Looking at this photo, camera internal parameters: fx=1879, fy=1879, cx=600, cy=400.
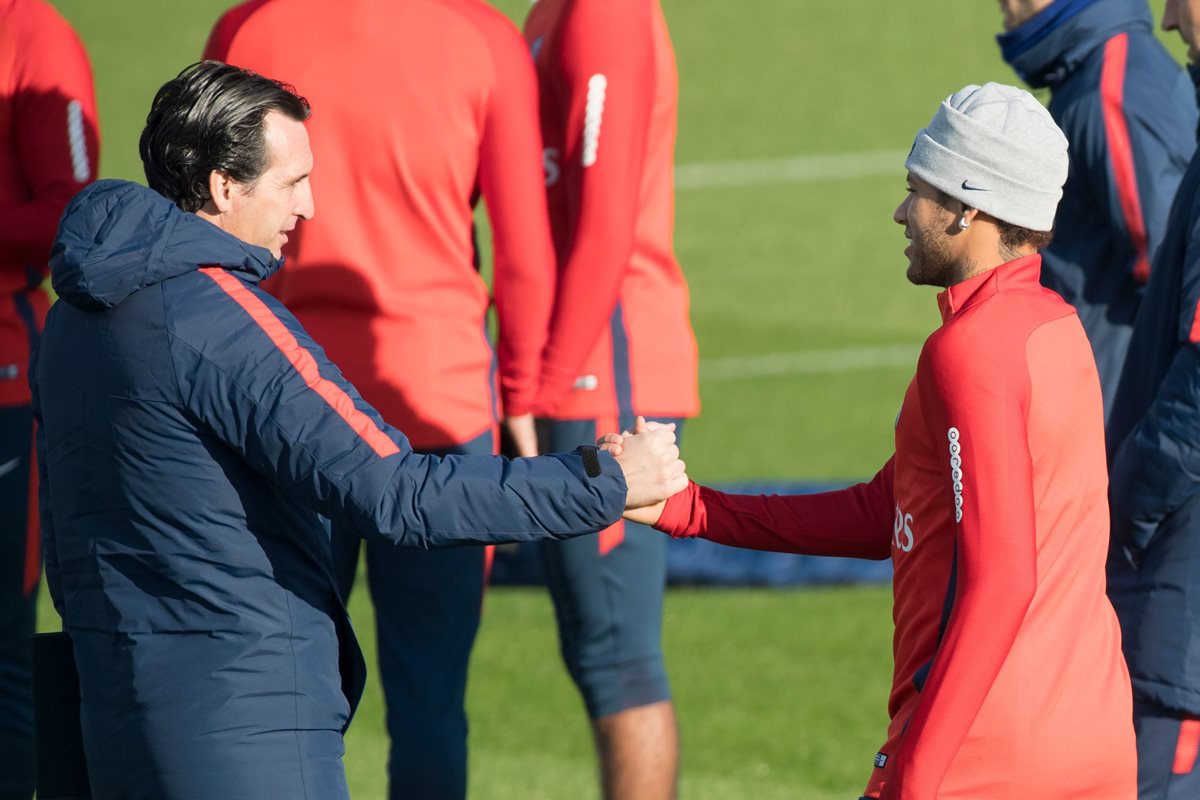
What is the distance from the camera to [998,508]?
306cm

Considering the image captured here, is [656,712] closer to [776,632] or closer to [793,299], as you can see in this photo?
[776,632]

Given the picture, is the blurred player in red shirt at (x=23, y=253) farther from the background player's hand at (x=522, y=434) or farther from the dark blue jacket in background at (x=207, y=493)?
Answer: the dark blue jacket in background at (x=207, y=493)

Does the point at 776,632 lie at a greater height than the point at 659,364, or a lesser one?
lesser

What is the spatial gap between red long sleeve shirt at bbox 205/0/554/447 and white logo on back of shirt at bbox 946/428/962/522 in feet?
5.70

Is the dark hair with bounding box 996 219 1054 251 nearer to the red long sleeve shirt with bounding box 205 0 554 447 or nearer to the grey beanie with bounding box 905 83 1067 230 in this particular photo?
the grey beanie with bounding box 905 83 1067 230

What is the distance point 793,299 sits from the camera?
18953mm

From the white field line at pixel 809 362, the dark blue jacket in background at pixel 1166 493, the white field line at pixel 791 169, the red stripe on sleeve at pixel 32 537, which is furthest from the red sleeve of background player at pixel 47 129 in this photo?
the white field line at pixel 791 169

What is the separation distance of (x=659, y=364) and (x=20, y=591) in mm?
1853

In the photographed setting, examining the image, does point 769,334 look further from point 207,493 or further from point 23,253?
point 207,493

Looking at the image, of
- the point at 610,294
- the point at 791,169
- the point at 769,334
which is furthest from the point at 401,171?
the point at 791,169

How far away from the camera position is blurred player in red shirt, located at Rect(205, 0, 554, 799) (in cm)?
447

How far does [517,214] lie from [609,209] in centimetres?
31

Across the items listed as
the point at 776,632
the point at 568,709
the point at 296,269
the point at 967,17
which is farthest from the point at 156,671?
the point at 967,17

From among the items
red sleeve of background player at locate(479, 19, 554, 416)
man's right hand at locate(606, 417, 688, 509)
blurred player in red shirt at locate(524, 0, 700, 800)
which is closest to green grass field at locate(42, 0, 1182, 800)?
blurred player in red shirt at locate(524, 0, 700, 800)
